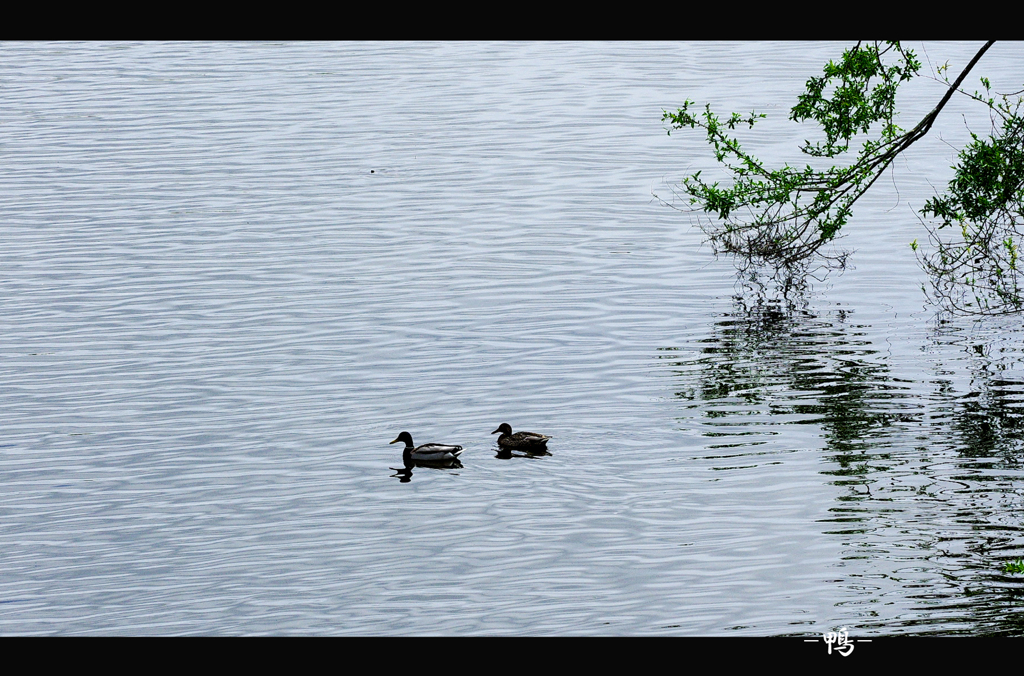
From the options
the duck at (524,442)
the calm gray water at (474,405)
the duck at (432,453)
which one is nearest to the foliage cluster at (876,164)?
the calm gray water at (474,405)

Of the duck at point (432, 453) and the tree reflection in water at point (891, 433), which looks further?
the duck at point (432, 453)

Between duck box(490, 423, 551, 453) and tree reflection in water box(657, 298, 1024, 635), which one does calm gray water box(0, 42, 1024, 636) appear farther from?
duck box(490, 423, 551, 453)

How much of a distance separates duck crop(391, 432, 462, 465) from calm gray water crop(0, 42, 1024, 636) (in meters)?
0.22

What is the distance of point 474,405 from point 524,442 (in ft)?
9.15

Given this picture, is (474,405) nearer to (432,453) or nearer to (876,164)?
(432,453)

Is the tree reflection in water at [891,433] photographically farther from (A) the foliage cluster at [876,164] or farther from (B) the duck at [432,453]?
(B) the duck at [432,453]

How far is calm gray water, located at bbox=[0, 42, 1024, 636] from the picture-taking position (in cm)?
1616

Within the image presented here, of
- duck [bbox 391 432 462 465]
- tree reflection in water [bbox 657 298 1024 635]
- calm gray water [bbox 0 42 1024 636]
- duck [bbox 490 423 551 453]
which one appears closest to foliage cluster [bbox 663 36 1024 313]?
tree reflection in water [bbox 657 298 1024 635]

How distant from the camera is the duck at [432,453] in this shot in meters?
20.2

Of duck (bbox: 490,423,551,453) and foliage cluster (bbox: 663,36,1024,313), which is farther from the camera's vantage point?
foliage cluster (bbox: 663,36,1024,313)

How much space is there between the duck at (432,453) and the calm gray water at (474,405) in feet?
0.71

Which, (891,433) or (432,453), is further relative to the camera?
(891,433)

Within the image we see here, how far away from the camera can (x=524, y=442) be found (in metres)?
20.2

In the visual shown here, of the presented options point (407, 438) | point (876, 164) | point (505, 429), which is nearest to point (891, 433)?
point (876, 164)
